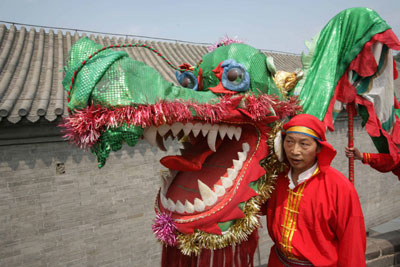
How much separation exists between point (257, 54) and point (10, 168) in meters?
3.29

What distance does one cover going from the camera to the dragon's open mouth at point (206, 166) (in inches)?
50.7

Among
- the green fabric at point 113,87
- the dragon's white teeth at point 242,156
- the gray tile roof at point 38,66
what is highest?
the green fabric at point 113,87

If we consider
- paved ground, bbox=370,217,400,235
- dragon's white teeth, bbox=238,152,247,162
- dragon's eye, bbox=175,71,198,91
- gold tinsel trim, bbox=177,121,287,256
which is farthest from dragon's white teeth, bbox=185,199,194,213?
paved ground, bbox=370,217,400,235

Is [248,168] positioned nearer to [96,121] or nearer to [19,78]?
[96,121]

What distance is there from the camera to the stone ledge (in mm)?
2588

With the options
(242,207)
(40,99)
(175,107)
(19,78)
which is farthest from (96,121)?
(19,78)

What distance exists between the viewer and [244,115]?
53.0 inches

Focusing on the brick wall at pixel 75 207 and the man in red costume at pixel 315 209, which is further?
the brick wall at pixel 75 207

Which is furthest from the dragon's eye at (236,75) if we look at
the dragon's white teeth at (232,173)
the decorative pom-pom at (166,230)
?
the decorative pom-pom at (166,230)

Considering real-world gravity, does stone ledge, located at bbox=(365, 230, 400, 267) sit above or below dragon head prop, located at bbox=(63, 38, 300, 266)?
below

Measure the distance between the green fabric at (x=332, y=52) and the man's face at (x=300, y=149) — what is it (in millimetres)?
335

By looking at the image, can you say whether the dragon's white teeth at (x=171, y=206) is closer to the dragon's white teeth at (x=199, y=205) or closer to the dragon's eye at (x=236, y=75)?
the dragon's white teeth at (x=199, y=205)

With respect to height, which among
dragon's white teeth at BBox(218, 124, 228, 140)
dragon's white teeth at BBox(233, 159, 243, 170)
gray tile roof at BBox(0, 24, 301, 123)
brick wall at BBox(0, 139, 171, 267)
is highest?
dragon's white teeth at BBox(218, 124, 228, 140)

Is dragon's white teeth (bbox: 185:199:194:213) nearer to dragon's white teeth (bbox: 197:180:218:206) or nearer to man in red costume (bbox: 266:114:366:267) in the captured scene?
dragon's white teeth (bbox: 197:180:218:206)
